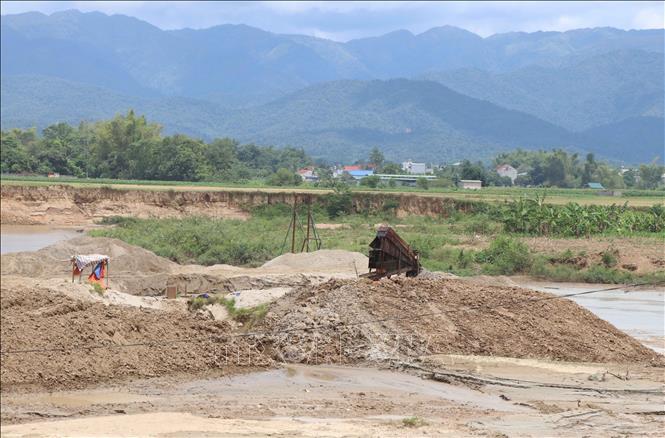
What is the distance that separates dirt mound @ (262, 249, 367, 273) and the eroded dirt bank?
21.8 metres

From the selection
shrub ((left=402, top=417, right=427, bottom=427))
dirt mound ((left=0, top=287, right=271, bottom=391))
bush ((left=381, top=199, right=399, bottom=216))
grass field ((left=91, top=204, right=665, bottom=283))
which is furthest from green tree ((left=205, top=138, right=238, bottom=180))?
shrub ((left=402, top=417, right=427, bottom=427))

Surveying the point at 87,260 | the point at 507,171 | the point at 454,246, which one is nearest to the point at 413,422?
the point at 87,260

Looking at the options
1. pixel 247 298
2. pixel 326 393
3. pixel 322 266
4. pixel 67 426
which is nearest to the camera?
pixel 67 426

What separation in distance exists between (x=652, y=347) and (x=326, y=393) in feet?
33.1

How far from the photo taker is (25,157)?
61781 millimetres

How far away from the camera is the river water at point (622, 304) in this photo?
28250 mm

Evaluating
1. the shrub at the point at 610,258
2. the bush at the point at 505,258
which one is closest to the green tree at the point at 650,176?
the shrub at the point at 610,258

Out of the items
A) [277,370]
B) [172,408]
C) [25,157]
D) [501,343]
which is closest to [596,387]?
[501,343]

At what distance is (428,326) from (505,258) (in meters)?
20.1

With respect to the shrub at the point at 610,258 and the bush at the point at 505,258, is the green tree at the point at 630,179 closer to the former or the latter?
the shrub at the point at 610,258

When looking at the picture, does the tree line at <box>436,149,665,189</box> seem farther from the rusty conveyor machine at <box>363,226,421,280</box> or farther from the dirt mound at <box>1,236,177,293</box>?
the rusty conveyor machine at <box>363,226,421,280</box>

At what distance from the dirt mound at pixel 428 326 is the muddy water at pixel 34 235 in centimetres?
1683

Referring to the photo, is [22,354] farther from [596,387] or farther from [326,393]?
[596,387]

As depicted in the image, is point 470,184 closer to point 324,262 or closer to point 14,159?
point 14,159
